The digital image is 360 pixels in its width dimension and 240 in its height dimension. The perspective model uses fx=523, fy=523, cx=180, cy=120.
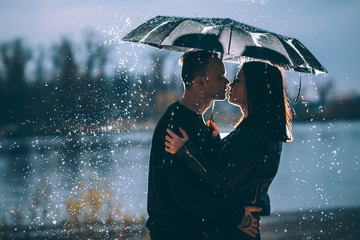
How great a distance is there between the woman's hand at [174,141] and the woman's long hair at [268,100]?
487 mm

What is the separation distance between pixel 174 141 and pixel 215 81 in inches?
21.7

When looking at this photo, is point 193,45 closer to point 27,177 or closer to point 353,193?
point 353,193

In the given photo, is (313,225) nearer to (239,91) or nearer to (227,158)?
(239,91)

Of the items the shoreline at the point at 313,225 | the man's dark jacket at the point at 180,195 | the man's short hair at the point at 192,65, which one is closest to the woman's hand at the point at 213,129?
the man's dark jacket at the point at 180,195

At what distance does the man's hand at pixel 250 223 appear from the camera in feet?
10.4

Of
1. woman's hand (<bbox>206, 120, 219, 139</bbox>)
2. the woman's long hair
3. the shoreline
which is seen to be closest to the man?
woman's hand (<bbox>206, 120, 219, 139</bbox>)

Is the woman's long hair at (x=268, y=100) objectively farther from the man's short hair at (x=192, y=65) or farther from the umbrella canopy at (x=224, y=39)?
the man's short hair at (x=192, y=65)

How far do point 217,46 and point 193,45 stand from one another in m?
0.16

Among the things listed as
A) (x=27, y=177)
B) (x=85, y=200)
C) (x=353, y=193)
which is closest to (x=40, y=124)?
(x=27, y=177)

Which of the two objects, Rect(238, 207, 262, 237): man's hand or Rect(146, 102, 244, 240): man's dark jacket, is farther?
Rect(238, 207, 262, 237): man's hand

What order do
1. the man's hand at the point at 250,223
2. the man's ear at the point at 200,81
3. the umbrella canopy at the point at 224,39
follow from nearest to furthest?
the man's hand at the point at 250,223 < the man's ear at the point at 200,81 < the umbrella canopy at the point at 224,39

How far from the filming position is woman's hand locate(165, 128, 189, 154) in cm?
299

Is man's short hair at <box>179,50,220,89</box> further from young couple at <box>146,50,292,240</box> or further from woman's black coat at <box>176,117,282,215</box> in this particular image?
woman's black coat at <box>176,117,282,215</box>

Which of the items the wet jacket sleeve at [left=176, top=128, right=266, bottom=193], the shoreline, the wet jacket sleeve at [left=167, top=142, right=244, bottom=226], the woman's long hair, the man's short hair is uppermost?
the man's short hair
